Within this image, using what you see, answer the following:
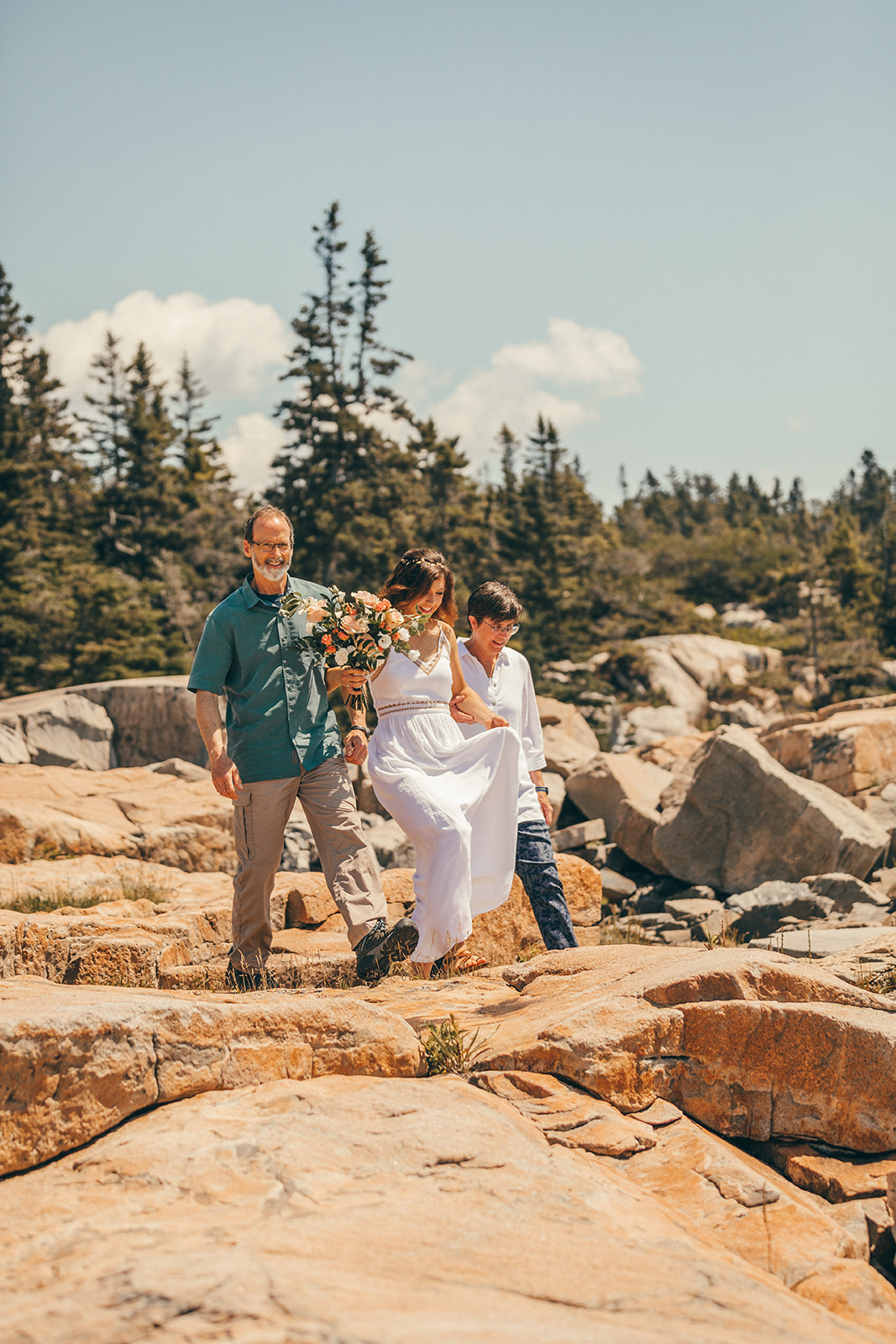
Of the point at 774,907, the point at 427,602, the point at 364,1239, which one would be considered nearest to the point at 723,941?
the point at 774,907

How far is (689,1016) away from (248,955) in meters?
2.56

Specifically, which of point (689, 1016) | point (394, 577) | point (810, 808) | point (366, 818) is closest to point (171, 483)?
point (366, 818)

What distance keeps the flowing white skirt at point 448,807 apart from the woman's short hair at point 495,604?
643 mm

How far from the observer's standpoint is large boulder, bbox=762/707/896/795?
15.0 metres

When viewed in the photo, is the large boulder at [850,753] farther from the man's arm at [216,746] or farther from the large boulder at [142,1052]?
the large boulder at [142,1052]

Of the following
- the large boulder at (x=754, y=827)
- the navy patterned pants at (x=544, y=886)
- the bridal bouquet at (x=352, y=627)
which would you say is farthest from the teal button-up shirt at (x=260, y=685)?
the large boulder at (x=754, y=827)

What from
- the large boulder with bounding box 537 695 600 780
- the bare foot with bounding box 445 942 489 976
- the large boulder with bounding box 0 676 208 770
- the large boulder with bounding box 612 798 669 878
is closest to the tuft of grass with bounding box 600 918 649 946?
the bare foot with bounding box 445 942 489 976

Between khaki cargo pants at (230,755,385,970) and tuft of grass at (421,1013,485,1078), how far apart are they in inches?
61.9

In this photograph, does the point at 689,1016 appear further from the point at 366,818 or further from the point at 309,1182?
the point at 366,818

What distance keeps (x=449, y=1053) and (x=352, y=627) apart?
241 centimetres

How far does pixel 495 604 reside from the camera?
5.93 metres

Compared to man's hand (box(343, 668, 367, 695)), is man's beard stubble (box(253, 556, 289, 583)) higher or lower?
higher

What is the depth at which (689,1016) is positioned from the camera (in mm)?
3600

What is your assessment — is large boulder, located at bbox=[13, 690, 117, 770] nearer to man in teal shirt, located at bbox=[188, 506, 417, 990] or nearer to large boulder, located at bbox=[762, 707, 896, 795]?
large boulder, located at bbox=[762, 707, 896, 795]
